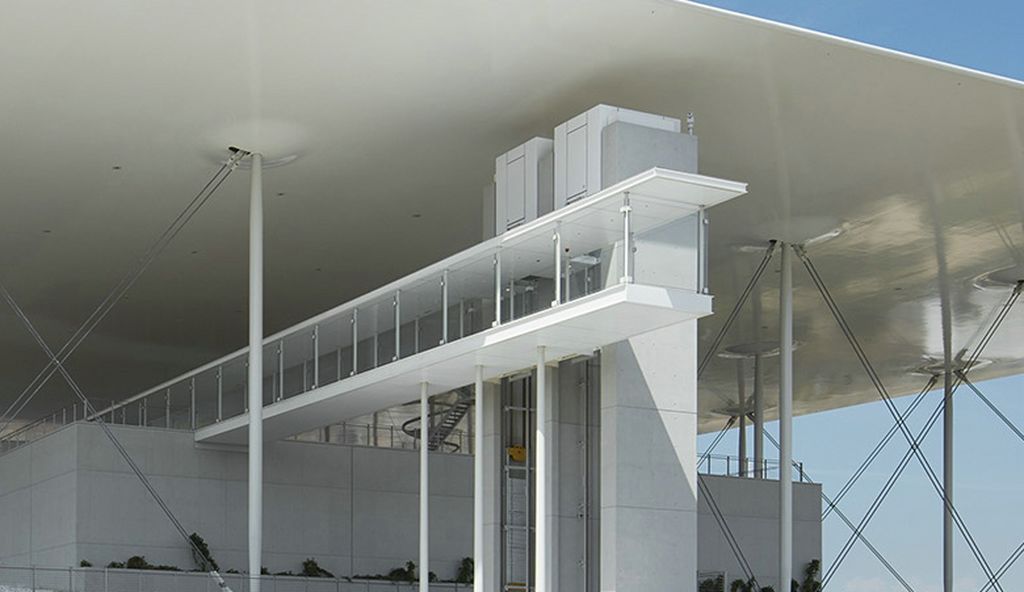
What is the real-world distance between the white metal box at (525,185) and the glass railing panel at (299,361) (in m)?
4.45

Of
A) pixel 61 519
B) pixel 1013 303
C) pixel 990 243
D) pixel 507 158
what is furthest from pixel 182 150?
pixel 1013 303

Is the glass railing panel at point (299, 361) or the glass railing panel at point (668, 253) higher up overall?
the glass railing panel at point (668, 253)

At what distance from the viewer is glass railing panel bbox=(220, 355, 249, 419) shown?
27938 mm

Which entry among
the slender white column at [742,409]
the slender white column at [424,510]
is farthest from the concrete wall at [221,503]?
the slender white column at [742,409]

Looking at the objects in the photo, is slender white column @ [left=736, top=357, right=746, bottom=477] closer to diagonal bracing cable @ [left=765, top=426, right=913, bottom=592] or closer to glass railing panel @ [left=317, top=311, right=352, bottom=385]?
diagonal bracing cable @ [left=765, top=426, right=913, bottom=592]

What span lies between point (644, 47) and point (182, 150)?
8.42m

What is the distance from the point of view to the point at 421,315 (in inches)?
918

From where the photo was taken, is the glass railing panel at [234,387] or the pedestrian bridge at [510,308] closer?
the pedestrian bridge at [510,308]

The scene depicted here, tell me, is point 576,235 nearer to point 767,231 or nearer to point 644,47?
point 644,47

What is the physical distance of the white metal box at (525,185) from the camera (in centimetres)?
2292

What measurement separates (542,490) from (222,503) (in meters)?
10.2

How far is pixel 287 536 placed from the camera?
101 ft

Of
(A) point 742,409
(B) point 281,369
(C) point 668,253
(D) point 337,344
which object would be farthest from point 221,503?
(A) point 742,409

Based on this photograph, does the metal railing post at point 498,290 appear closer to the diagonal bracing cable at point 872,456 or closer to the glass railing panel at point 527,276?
the glass railing panel at point 527,276
